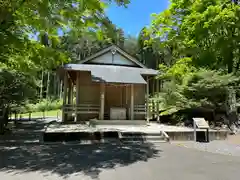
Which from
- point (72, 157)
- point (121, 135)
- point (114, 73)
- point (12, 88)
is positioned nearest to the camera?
point (72, 157)

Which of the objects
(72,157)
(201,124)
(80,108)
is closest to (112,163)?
(72,157)

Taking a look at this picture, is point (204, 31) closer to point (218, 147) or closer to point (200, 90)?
point (200, 90)

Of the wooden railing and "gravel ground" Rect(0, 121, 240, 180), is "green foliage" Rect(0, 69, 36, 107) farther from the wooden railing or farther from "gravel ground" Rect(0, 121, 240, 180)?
"gravel ground" Rect(0, 121, 240, 180)

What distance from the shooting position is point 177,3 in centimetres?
1708

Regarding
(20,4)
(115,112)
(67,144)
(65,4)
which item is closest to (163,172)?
(67,144)

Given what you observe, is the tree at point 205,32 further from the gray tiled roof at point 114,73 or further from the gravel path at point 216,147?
the gravel path at point 216,147

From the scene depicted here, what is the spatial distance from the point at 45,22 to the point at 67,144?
4.89 m

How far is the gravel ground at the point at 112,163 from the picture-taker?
18.9ft

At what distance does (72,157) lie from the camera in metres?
7.41

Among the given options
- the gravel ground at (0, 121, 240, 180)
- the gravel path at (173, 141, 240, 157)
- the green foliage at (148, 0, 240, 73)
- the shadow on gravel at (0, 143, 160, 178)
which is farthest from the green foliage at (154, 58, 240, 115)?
the shadow on gravel at (0, 143, 160, 178)

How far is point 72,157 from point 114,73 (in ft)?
31.1

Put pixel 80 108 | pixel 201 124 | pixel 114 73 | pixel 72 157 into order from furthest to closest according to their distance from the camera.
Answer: pixel 114 73
pixel 80 108
pixel 201 124
pixel 72 157

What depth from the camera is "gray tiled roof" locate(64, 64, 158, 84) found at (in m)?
15.3

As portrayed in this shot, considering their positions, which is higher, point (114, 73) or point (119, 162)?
point (114, 73)
